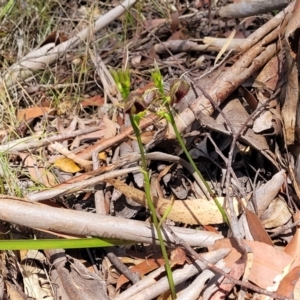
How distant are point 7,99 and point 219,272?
4.29 feet

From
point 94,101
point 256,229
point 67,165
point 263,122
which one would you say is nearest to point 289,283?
point 256,229

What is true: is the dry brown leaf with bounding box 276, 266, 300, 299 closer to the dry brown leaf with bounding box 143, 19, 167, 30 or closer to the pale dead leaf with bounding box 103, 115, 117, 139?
the pale dead leaf with bounding box 103, 115, 117, 139

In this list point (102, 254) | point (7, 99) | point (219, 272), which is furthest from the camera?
point (7, 99)

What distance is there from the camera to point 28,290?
1784 mm

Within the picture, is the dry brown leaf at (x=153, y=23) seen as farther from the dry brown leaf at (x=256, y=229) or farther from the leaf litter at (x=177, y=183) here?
the dry brown leaf at (x=256, y=229)

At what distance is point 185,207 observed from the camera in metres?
1.81

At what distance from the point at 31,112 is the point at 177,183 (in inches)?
32.2

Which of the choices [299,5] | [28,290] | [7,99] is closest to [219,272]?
[28,290]

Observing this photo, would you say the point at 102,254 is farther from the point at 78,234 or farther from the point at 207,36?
the point at 207,36

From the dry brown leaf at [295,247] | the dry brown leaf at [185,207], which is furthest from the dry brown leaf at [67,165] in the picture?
the dry brown leaf at [295,247]

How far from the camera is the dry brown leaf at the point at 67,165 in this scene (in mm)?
2043

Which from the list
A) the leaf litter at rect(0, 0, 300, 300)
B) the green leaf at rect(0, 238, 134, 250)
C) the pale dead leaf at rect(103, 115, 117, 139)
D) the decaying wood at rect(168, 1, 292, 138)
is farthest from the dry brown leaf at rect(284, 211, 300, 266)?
the pale dead leaf at rect(103, 115, 117, 139)

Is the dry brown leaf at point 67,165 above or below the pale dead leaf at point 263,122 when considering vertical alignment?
below

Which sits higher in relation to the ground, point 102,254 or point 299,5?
point 299,5
